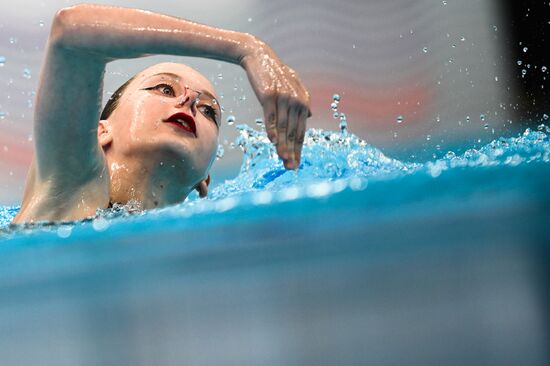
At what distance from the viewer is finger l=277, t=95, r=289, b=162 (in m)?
1.12

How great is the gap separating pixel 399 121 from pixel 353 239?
2089 mm

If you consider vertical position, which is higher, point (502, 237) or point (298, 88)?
point (298, 88)

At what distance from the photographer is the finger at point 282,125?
3.69 feet

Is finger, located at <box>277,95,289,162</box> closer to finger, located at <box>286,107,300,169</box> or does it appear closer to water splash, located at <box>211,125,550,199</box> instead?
finger, located at <box>286,107,300,169</box>

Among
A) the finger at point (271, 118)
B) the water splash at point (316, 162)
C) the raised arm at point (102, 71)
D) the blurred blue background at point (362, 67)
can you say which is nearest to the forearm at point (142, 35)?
the raised arm at point (102, 71)

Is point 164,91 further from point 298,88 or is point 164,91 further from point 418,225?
point 418,225

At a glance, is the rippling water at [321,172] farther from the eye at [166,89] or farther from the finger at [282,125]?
the eye at [166,89]

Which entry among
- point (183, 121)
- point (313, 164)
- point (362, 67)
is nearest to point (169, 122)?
point (183, 121)

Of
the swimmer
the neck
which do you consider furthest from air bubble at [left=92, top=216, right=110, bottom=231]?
the neck

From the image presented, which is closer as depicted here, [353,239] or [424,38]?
[353,239]

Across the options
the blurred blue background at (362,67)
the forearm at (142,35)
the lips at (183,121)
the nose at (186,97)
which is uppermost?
the blurred blue background at (362,67)

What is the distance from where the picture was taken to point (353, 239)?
109 centimetres

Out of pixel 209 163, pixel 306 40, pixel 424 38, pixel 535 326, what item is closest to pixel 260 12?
pixel 306 40

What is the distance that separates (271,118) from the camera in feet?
3.76
